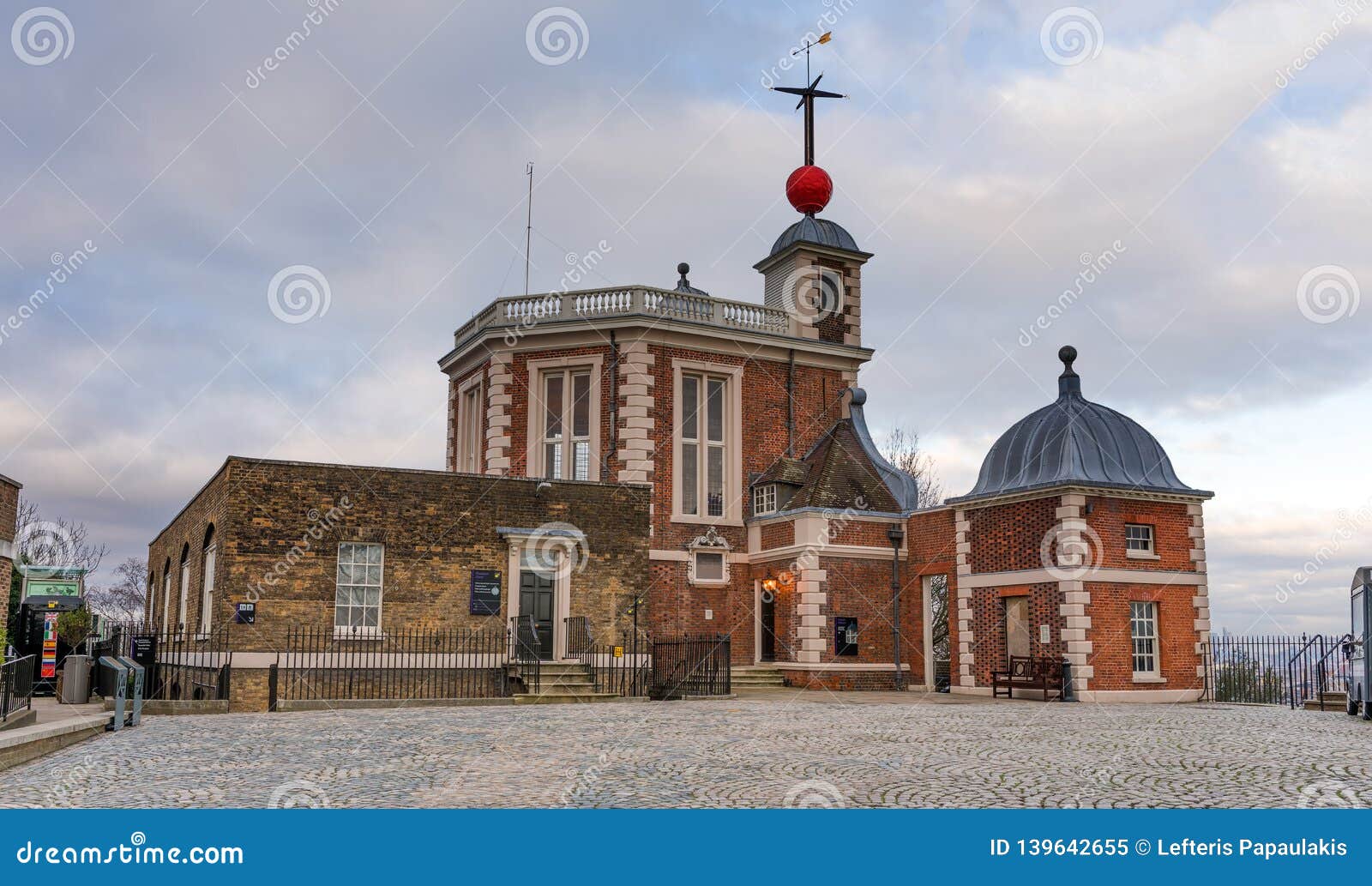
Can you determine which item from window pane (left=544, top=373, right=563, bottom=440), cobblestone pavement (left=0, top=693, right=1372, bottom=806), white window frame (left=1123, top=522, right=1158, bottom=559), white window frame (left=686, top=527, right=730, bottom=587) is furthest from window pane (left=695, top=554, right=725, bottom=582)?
cobblestone pavement (left=0, top=693, right=1372, bottom=806)

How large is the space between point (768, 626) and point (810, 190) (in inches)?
513

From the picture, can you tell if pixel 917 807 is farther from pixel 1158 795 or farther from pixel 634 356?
pixel 634 356

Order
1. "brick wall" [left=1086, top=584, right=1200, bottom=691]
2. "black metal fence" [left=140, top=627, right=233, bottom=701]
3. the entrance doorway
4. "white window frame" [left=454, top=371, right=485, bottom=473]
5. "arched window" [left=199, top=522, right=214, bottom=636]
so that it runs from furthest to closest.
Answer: "white window frame" [left=454, top=371, right=485, bottom=473], the entrance doorway, "brick wall" [left=1086, top=584, right=1200, bottom=691], "arched window" [left=199, top=522, right=214, bottom=636], "black metal fence" [left=140, top=627, right=233, bottom=701]

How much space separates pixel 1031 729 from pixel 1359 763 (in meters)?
4.47

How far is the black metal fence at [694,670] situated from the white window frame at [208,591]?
8590mm

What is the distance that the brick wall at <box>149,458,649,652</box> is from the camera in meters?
19.9

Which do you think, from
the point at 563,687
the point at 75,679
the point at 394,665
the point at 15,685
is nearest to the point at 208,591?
the point at 75,679

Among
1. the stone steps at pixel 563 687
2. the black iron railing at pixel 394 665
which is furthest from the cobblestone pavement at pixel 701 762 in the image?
the stone steps at pixel 563 687

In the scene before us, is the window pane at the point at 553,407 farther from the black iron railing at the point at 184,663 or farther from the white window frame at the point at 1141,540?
the white window frame at the point at 1141,540

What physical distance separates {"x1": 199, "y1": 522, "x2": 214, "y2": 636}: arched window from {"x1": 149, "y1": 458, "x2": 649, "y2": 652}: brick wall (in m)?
0.35

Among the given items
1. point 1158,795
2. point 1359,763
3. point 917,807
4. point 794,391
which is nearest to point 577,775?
point 917,807

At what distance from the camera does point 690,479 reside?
94.4 ft

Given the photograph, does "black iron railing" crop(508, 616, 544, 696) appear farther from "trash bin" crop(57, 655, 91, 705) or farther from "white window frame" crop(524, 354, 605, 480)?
"trash bin" crop(57, 655, 91, 705)

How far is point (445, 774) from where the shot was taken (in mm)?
9711
